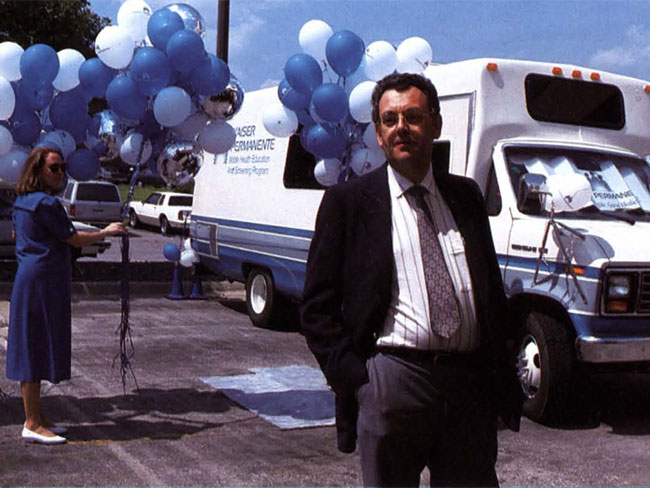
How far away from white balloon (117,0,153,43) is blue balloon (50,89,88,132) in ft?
1.98

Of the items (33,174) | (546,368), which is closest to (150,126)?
(33,174)

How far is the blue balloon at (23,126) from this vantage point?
6.33 meters

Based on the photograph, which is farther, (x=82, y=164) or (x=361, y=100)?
(x=361, y=100)

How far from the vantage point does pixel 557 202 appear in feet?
21.3

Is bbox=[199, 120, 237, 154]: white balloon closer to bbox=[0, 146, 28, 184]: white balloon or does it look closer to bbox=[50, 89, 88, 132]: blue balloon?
bbox=[50, 89, 88, 132]: blue balloon

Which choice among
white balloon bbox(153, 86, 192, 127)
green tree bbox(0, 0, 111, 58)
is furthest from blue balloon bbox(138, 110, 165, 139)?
green tree bbox(0, 0, 111, 58)

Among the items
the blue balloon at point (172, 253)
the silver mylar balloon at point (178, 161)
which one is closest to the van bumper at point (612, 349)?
the silver mylar balloon at point (178, 161)

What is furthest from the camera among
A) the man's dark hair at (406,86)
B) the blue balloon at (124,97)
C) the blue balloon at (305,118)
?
the blue balloon at (305,118)

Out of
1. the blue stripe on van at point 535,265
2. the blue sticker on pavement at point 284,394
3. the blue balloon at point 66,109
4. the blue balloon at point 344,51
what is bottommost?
the blue sticker on pavement at point 284,394

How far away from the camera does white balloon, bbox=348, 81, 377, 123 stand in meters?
6.87

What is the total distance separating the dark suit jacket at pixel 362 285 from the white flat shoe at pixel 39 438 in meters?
3.33

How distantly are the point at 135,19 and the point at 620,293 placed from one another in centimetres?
410

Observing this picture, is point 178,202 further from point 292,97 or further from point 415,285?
point 415,285

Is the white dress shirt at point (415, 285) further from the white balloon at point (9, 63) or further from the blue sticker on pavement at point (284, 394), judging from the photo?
the white balloon at point (9, 63)
